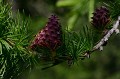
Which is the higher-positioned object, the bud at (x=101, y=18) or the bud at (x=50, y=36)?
the bud at (x=101, y=18)

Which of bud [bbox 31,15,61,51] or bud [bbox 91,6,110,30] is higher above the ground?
bud [bbox 91,6,110,30]

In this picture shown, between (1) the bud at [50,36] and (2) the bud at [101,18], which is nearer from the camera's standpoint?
(1) the bud at [50,36]

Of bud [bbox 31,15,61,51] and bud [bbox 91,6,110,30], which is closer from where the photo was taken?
bud [bbox 31,15,61,51]

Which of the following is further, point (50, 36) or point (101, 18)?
point (101, 18)

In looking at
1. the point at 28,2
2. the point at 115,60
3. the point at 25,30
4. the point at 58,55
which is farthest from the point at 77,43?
the point at 115,60
